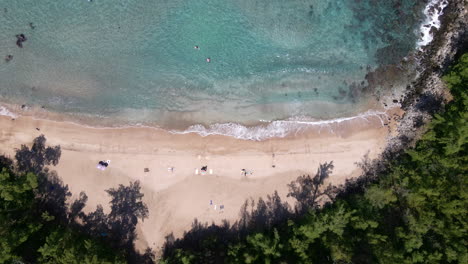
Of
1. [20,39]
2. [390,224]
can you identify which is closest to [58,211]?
[20,39]

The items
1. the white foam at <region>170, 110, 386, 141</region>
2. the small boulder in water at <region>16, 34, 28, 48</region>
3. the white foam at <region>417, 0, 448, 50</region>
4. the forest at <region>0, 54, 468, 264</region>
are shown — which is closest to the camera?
the forest at <region>0, 54, 468, 264</region>

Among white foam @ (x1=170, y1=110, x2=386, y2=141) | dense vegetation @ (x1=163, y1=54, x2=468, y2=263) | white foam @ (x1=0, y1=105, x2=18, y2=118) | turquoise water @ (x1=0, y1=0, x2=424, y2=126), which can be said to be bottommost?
dense vegetation @ (x1=163, y1=54, x2=468, y2=263)

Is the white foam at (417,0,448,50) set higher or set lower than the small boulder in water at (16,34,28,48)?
higher

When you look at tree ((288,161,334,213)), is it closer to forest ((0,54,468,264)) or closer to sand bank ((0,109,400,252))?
forest ((0,54,468,264))

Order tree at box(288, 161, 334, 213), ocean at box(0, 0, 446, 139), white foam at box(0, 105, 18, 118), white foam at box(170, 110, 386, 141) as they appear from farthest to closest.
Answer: ocean at box(0, 0, 446, 139) → white foam at box(170, 110, 386, 141) → white foam at box(0, 105, 18, 118) → tree at box(288, 161, 334, 213)

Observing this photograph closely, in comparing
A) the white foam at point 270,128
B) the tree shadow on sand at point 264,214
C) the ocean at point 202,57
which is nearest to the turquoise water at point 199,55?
the ocean at point 202,57

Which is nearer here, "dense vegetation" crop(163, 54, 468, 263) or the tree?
"dense vegetation" crop(163, 54, 468, 263)

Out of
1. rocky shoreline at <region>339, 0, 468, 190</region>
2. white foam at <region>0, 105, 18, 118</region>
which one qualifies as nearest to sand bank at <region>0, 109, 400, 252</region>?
white foam at <region>0, 105, 18, 118</region>

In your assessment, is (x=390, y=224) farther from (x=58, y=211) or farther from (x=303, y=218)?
(x=58, y=211)
